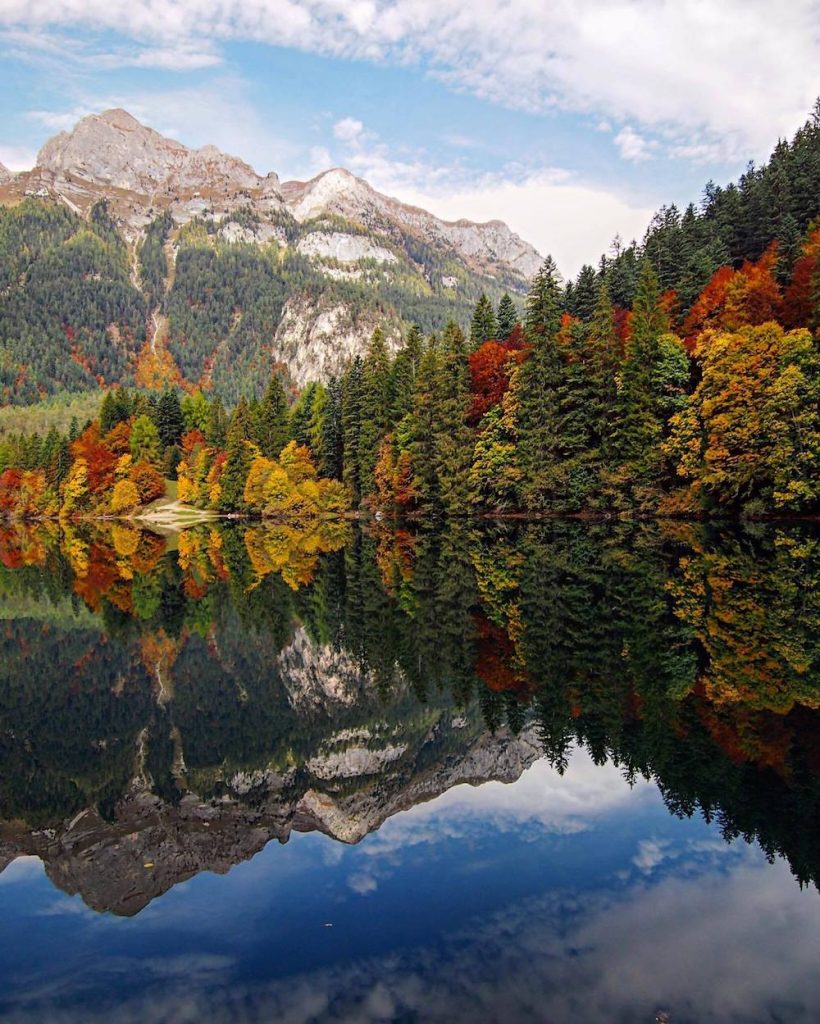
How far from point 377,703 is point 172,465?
10499 cm

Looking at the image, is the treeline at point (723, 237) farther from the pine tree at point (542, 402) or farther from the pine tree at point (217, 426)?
the pine tree at point (217, 426)

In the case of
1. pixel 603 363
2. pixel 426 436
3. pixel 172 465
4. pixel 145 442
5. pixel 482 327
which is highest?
pixel 482 327

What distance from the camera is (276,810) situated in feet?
38.8

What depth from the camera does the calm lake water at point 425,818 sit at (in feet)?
24.3

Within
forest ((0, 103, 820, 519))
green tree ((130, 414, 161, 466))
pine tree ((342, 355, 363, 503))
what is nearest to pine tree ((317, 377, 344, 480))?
forest ((0, 103, 820, 519))

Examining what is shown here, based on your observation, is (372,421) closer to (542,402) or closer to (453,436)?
(453,436)

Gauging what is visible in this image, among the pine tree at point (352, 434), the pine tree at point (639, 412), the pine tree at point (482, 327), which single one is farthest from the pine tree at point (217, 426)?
the pine tree at point (639, 412)

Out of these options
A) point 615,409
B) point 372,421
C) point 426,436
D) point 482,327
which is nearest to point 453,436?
point 426,436

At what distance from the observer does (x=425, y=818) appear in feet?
37.5

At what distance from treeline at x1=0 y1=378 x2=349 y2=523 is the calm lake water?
217ft

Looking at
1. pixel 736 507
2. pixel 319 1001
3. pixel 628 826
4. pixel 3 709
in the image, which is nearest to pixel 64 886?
pixel 319 1001

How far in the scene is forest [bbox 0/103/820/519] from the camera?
50.2m

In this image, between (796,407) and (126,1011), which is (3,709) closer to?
(126,1011)

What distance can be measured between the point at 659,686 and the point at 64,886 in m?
11.7
